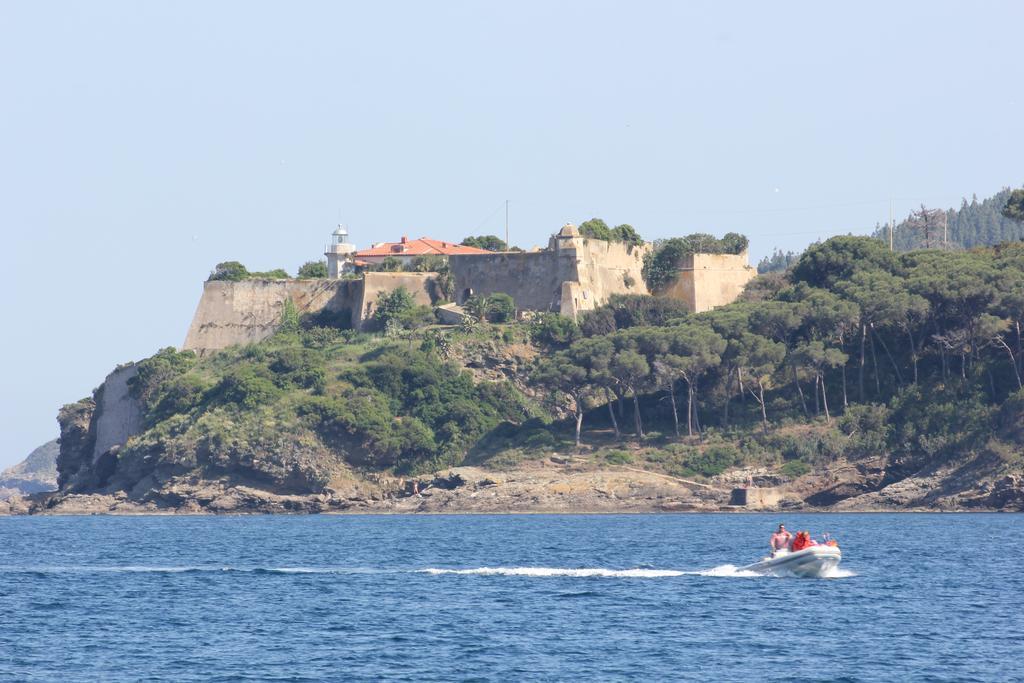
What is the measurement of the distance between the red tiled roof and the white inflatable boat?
61.9 m

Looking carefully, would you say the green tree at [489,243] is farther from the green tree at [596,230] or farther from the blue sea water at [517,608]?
the blue sea water at [517,608]

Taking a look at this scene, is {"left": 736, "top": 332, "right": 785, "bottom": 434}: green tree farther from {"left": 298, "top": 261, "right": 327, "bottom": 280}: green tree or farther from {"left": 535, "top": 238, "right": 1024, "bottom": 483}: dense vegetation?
{"left": 298, "top": 261, "right": 327, "bottom": 280}: green tree

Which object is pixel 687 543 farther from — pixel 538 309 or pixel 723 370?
pixel 538 309

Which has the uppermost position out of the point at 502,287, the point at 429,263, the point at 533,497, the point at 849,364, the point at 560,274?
the point at 429,263

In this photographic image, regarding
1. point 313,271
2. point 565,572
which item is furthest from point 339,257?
point 565,572

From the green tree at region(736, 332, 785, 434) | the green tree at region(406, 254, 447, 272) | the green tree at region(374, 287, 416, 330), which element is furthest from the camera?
the green tree at region(406, 254, 447, 272)

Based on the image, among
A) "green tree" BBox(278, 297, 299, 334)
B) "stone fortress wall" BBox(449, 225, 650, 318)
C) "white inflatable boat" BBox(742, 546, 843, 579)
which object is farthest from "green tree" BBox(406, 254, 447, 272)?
"white inflatable boat" BBox(742, 546, 843, 579)

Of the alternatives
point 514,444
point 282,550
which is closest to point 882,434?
point 514,444

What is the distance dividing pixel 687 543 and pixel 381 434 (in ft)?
103

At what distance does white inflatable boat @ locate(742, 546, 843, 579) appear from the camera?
45.1 metres

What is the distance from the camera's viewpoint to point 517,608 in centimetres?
4088

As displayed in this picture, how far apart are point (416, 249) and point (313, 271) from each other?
700 centimetres

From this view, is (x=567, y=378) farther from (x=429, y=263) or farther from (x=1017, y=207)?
(x=1017, y=207)

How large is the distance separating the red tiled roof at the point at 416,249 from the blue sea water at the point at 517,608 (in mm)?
42812
